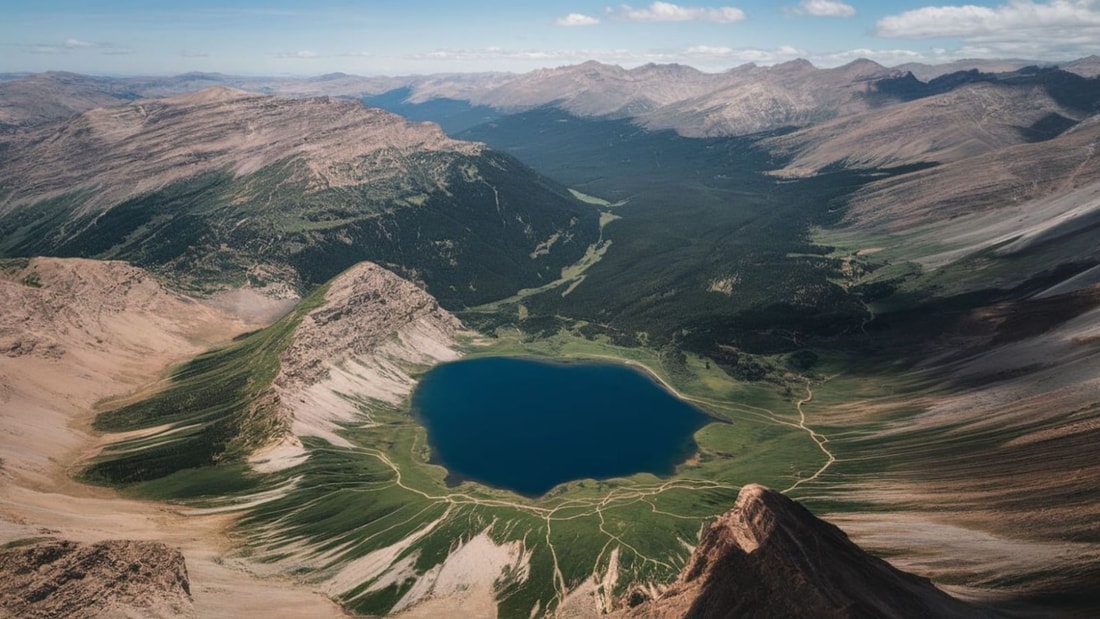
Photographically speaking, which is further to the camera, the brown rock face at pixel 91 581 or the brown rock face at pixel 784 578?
the brown rock face at pixel 91 581

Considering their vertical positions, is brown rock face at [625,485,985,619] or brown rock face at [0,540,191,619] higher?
brown rock face at [625,485,985,619]

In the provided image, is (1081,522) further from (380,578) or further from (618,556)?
(380,578)

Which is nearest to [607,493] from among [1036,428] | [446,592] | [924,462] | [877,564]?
[446,592]

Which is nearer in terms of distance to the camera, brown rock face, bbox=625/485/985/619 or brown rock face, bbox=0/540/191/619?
brown rock face, bbox=625/485/985/619

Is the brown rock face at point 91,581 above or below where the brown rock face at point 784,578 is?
below
